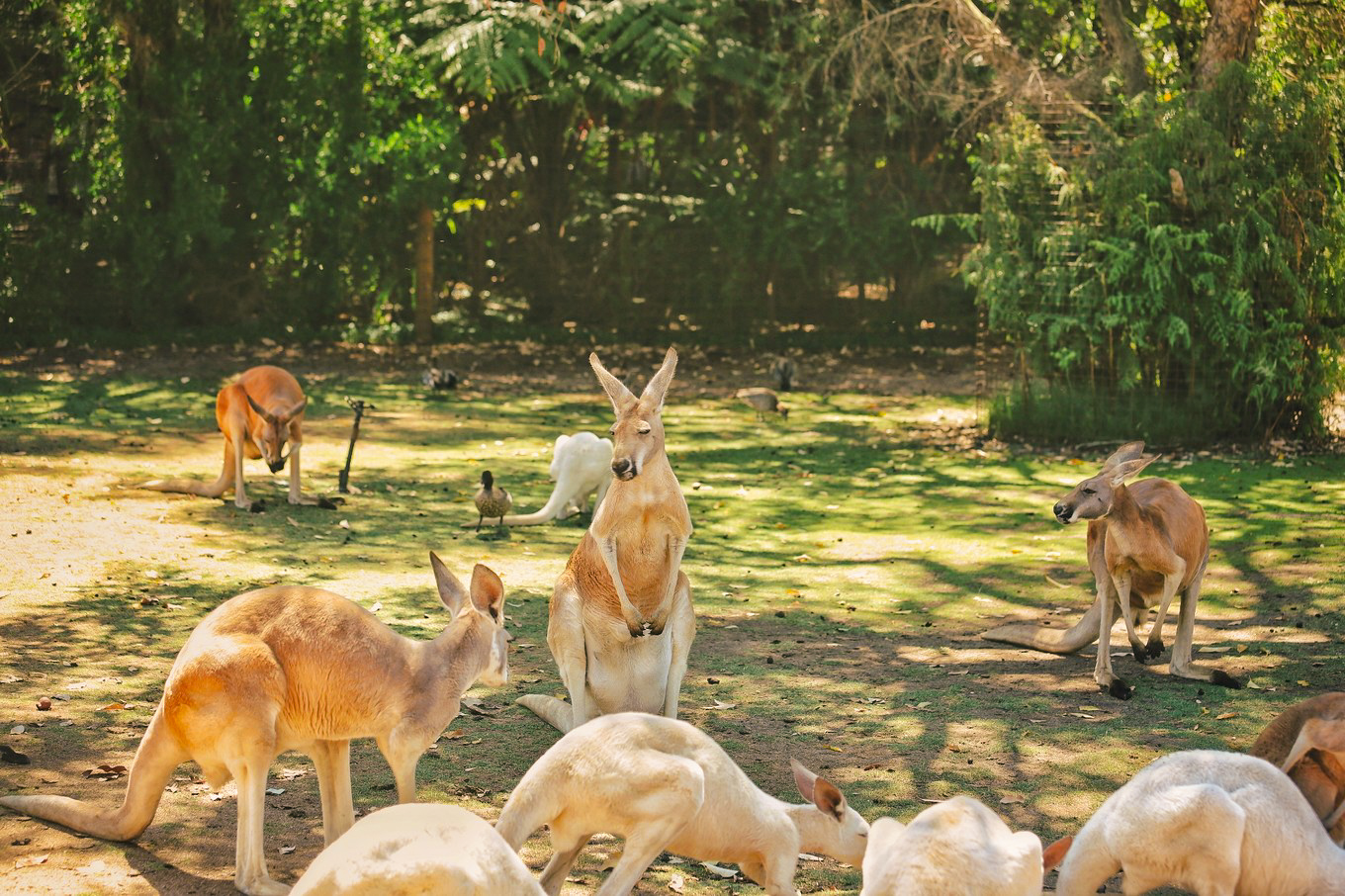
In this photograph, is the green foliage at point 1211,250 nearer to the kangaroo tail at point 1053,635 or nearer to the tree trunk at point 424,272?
the kangaroo tail at point 1053,635

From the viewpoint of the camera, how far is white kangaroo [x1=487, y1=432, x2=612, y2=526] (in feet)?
28.6

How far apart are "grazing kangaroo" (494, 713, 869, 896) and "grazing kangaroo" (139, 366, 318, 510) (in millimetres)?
5479

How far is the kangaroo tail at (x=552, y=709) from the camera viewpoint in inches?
199

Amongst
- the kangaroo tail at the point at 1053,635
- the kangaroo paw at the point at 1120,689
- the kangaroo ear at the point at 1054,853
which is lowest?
the kangaroo paw at the point at 1120,689

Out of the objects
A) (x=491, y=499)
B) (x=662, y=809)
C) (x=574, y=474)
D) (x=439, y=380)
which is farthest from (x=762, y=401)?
(x=662, y=809)

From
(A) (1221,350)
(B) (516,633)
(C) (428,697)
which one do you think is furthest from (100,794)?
(A) (1221,350)

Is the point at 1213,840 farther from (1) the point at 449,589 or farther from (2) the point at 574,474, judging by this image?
(2) the point at 574,474

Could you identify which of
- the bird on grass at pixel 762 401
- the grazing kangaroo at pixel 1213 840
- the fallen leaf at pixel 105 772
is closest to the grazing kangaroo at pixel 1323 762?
the grazing kangaroo at pixel 1213 840

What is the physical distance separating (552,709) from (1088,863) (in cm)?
221

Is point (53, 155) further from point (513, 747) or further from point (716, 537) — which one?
point (513, 747)

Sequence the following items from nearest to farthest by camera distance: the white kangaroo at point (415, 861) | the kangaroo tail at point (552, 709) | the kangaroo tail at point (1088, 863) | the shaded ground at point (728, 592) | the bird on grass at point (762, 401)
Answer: the white kangaroo at point (415, 861), the kangaroo tail at point (1088, 863), the shaded ground at point (728, 592), the kangaroo tail at point (552, 709), the bird on grass at point (762, 401)

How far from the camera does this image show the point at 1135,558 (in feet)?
18.9

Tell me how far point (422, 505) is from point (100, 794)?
16.0 feet

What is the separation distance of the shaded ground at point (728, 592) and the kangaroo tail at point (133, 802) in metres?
0.07
